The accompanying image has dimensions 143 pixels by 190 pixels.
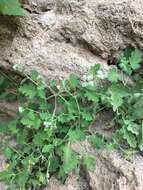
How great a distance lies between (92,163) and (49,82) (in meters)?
0.44

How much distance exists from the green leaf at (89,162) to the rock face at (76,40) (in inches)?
2.3

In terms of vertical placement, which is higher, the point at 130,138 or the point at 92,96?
the point at 92,96

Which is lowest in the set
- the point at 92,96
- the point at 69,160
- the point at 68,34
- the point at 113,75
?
the point at 69,160

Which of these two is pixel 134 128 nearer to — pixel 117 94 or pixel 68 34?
pixel 117 94

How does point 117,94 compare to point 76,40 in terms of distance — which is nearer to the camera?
point 117,94

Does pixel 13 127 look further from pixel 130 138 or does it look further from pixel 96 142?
pixel 130 138

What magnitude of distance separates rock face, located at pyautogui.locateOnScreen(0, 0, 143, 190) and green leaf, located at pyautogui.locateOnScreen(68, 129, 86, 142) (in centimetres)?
12

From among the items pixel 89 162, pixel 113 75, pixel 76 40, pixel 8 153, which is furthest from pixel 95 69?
pixel 8 153

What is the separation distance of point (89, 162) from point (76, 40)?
59 cm

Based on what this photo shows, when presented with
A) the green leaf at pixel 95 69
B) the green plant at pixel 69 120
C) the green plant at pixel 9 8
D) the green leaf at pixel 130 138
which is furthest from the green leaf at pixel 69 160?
the green plant at pixel 9 8

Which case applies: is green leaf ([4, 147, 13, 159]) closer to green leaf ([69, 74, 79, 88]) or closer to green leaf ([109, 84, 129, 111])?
green leaf ([69, 74, 79, 88])

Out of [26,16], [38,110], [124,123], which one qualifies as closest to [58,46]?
[26,16]

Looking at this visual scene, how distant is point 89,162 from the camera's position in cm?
134

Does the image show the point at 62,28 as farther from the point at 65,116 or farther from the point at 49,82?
the point at 65,116
